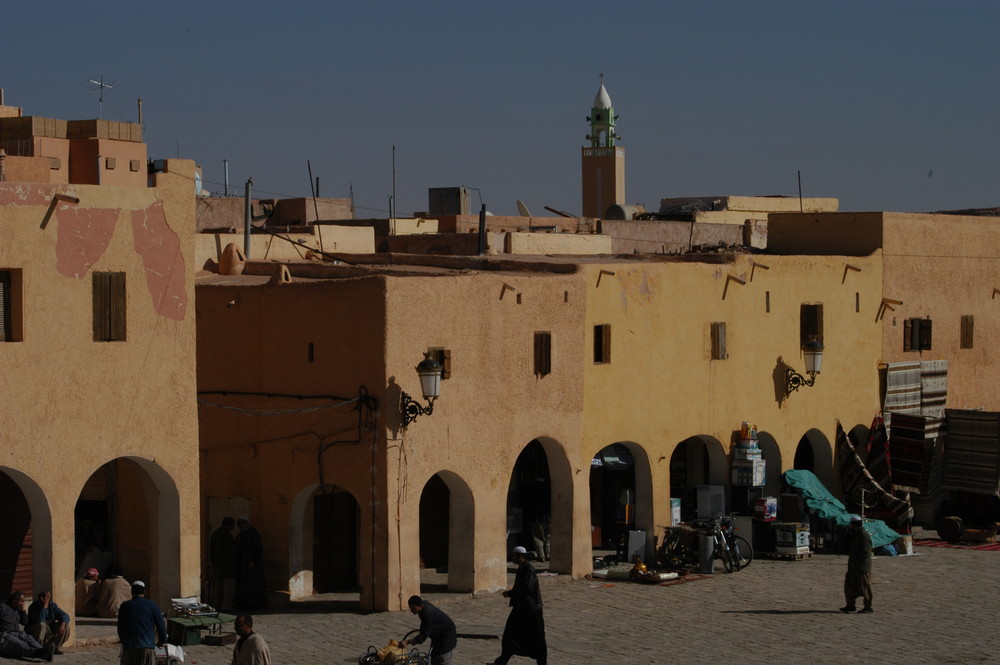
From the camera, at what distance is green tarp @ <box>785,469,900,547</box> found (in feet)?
82.0

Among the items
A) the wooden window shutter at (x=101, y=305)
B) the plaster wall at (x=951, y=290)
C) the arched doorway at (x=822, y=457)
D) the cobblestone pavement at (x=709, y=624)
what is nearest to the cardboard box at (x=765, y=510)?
the cobblestone pavement at (x=709, y=624)

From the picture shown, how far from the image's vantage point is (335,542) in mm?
21984

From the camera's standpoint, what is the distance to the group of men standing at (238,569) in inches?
801

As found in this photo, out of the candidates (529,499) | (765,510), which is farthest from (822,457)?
(529,499)

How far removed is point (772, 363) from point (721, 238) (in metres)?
12.4

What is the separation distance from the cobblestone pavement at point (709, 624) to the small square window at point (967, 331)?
7370 millimetres

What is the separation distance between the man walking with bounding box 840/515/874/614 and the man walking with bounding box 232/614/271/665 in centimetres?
877

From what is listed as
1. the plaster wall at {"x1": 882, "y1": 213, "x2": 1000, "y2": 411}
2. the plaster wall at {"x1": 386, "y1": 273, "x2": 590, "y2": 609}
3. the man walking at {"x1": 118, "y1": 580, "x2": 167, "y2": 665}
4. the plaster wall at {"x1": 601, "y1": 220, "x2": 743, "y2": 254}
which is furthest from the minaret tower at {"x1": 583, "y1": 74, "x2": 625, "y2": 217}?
the man walking at {"x1": 118, "y1": 580, "x2": 167, "y2": 665}

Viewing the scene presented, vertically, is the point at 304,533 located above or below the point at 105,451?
below

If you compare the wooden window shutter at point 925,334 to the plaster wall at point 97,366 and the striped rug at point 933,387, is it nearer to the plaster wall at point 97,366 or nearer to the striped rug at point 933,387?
the striped rug at point 933,387

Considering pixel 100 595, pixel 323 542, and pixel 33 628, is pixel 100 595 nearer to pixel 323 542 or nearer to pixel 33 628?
pixel 33 628

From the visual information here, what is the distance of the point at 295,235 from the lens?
91.9ft

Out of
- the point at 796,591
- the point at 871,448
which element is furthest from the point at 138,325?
the point at 871,448

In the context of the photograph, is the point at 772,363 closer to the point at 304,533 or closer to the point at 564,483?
the point at 564,483
